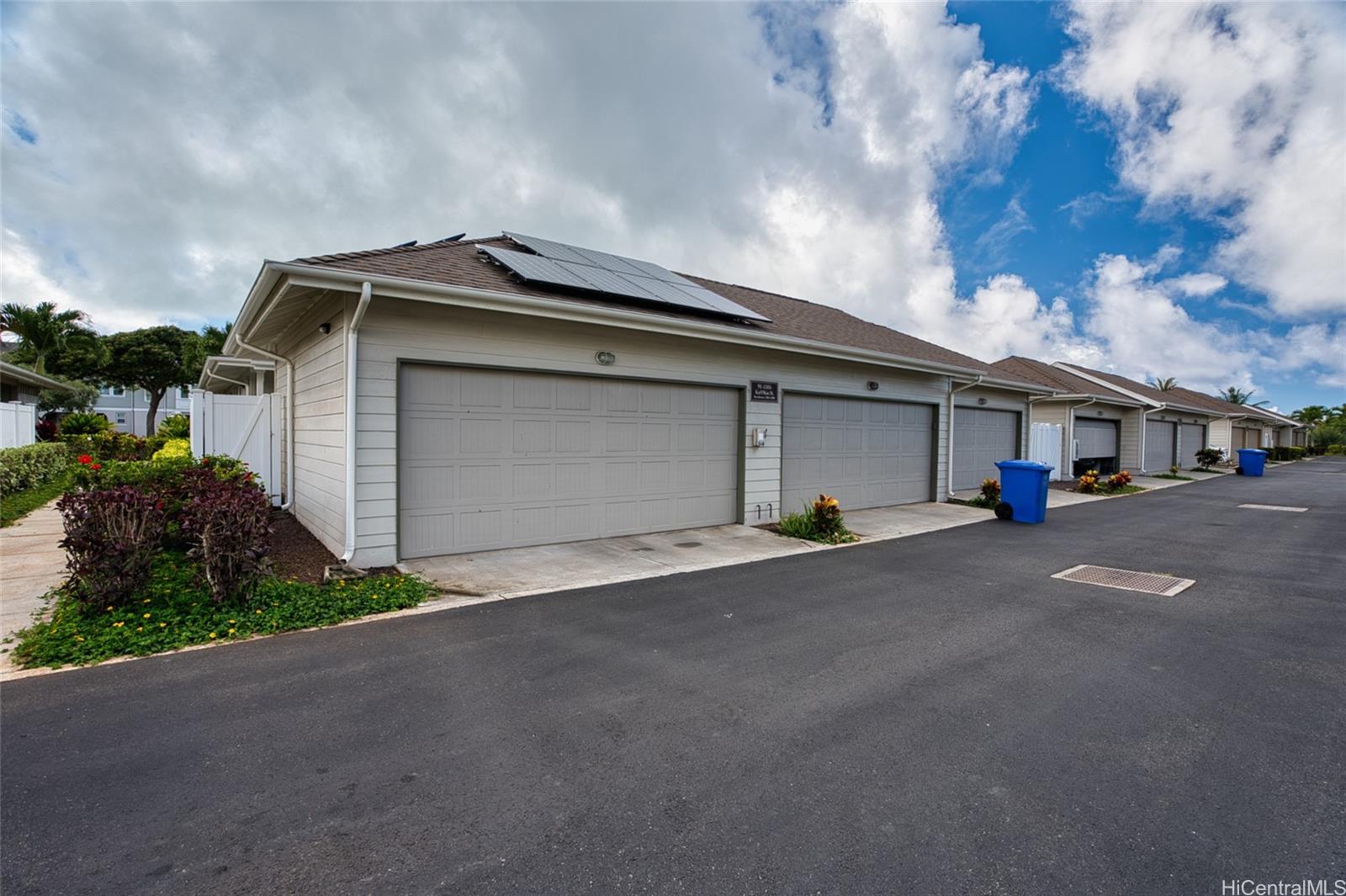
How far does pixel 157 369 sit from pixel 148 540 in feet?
135

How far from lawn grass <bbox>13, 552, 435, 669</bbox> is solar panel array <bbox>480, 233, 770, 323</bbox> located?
3.99m

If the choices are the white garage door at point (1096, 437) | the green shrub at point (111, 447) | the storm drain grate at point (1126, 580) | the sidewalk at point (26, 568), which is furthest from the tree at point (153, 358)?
the white garage door at point (1096, 437)

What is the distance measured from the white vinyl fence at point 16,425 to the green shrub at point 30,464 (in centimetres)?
44

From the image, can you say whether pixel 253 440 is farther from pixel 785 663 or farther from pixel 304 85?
pixel 785 663

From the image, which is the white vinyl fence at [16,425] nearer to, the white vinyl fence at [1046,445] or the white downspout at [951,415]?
the white downspout at [951,415]

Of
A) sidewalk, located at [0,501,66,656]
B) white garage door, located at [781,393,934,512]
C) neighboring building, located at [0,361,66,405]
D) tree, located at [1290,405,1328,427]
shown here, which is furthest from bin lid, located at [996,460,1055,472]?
tree, located at [1290,405,1328,427]

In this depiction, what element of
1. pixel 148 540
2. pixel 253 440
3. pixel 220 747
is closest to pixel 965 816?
pixel 220 747

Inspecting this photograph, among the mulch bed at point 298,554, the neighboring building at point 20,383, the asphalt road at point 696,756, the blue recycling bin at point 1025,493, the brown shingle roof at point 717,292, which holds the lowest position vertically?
the asphalt road at point 696,756

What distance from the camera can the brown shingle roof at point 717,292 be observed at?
19.9 feet

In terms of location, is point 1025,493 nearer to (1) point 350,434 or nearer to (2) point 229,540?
(1) point 350,434

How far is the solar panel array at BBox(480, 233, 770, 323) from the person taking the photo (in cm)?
732

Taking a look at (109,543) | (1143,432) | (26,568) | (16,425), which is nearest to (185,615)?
(109,543)

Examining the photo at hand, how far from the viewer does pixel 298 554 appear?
6496mm

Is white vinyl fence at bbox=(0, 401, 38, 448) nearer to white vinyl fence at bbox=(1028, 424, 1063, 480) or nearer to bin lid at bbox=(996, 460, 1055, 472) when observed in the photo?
bin lid at bbox=(996, 460, 1055, 472)
